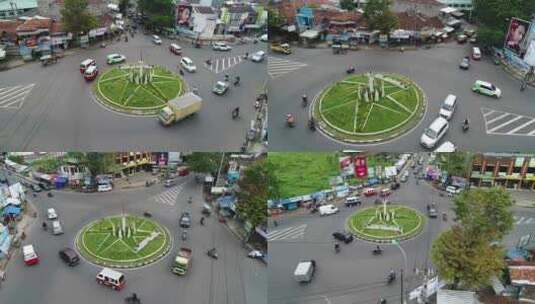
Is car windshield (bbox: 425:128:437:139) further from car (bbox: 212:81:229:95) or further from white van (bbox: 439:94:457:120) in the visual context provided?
car (bbox: 212:81:229:95)

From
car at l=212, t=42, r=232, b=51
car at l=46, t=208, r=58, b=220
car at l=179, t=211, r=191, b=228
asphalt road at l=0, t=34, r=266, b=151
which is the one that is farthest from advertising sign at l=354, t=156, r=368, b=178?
car at l=46, t=208, r=58, b=220

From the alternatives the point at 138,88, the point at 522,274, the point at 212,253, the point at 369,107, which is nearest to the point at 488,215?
the point at 522,274

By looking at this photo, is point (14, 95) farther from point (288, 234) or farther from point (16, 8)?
point (288, 234)

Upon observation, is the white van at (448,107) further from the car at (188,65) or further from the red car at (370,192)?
the car at (188,65)

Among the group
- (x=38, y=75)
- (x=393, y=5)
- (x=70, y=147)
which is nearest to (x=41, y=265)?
(x=70, y=147)

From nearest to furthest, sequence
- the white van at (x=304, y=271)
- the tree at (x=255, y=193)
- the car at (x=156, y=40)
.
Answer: the white van at (x=304, y=271)
the tree at (x=255, y=193)
the car at (x=156, y=40)

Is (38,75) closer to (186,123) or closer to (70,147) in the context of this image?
(70,147)

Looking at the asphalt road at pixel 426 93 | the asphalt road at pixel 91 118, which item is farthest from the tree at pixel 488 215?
the asphalt road at pixel 91 118
